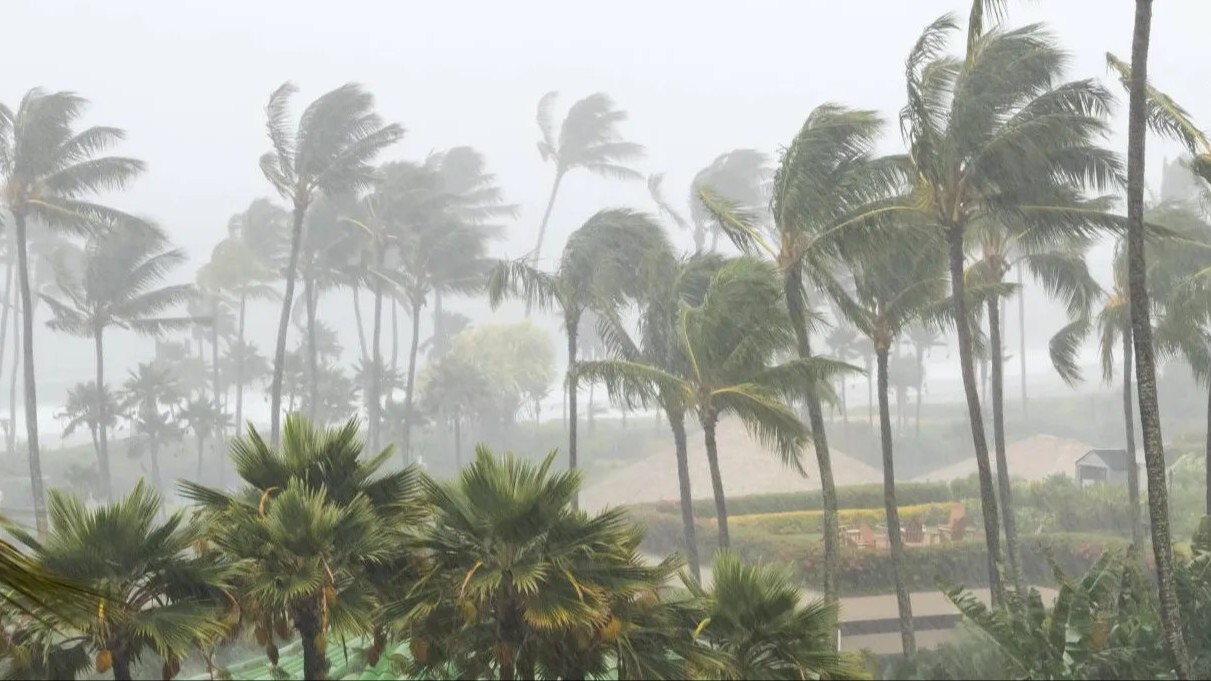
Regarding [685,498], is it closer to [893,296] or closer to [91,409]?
[893,296]

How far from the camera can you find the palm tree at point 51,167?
33.0 meters

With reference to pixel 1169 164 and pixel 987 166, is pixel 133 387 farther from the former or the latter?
pixel 1169 164

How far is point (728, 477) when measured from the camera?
47.8 metres

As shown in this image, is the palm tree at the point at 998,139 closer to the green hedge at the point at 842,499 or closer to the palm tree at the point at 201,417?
the green hedge at the point at 842,499

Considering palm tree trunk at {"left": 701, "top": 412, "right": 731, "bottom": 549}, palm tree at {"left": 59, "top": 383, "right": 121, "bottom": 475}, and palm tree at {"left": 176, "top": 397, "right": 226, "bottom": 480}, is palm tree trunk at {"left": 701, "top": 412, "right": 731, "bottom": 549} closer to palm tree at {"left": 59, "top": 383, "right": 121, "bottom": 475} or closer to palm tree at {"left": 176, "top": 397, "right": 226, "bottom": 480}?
palm tree at {"left": 59, "top": 383, "right": 121, "bottom": 475}

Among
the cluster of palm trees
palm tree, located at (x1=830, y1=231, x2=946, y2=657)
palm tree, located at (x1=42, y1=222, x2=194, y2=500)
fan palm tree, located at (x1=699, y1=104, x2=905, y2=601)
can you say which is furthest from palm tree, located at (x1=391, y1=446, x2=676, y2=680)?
palm tree, located at (x1=42, y1=222, x2=194, y2=500)

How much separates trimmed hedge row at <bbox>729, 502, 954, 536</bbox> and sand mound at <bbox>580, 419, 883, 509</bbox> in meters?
8.66

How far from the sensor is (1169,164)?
89.6 meters

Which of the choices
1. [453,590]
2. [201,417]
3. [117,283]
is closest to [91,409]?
[201,417]

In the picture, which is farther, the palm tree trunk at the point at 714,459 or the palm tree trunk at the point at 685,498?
the palm tree trunk at the point at 685,498

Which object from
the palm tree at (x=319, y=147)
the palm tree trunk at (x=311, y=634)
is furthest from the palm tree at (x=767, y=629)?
the palm tree at (x=319, y=147)

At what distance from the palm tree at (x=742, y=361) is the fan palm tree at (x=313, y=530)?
8355mm

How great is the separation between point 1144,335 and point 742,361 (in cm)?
738

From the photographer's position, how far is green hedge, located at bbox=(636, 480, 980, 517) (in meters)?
37.7
